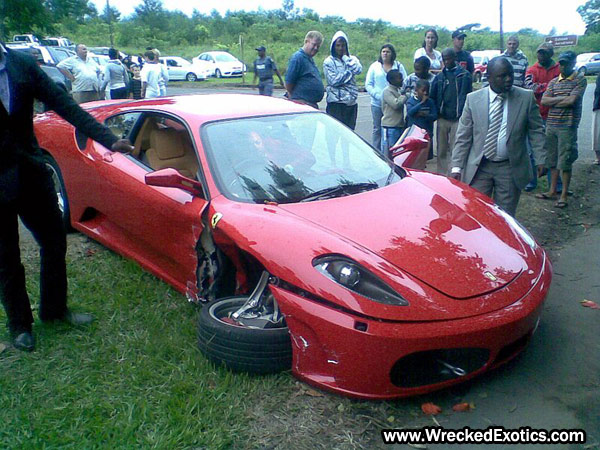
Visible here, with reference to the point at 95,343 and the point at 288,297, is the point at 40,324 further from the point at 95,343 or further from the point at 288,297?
the point at 288,297

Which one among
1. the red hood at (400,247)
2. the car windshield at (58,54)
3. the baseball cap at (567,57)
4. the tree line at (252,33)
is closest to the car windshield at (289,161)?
the red hood at (400,247)

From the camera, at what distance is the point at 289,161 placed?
12.5 feet

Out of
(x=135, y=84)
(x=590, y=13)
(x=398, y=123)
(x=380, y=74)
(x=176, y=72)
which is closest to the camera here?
(x=398, y=123)

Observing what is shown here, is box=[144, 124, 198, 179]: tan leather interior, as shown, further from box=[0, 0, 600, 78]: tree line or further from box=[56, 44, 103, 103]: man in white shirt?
box=[0, 0, 600, 78]: tree line

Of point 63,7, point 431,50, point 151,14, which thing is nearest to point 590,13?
point 151,14

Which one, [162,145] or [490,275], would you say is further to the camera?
[162,145]

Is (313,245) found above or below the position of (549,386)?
above

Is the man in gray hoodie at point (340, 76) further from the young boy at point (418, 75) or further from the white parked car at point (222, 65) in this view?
the white parked car at point (222, 65)

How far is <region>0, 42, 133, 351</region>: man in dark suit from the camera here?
10.3 ft

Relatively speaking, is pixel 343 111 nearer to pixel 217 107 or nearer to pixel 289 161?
pixel 217 107

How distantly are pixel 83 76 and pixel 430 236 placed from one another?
9.45m

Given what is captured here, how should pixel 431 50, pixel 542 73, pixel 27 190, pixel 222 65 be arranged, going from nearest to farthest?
pixel 27 190
pixel 542 73
pixel 431 50
pixel 222 65

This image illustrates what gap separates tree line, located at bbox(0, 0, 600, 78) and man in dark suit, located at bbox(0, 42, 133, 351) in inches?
1286

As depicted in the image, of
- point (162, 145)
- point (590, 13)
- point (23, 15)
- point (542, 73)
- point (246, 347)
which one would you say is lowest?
point (246, 347)
